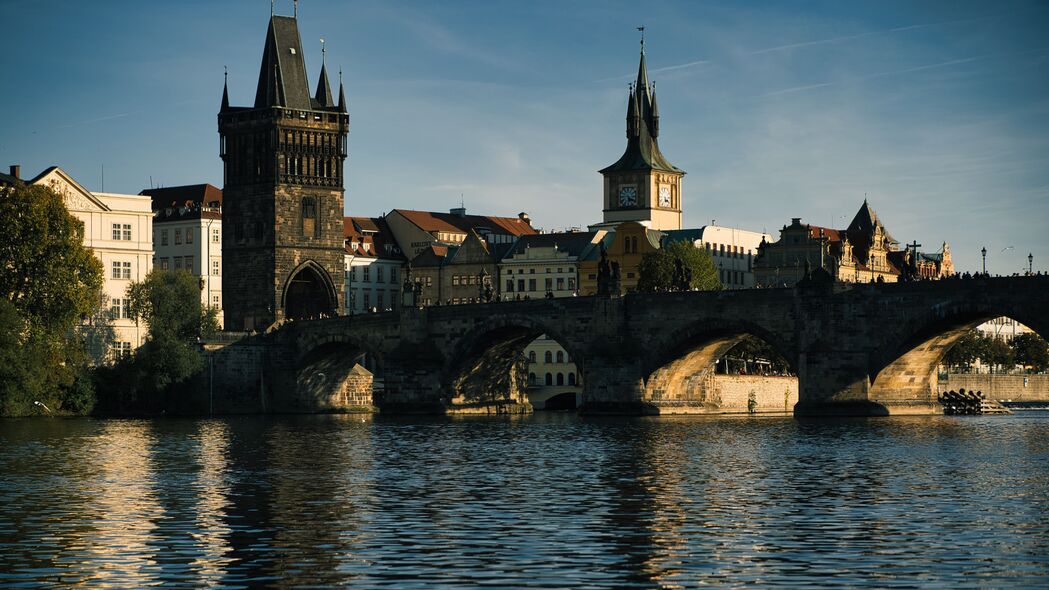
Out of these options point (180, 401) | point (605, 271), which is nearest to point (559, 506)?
point (605, 271)

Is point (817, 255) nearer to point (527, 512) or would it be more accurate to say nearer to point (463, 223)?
point (463, 223)

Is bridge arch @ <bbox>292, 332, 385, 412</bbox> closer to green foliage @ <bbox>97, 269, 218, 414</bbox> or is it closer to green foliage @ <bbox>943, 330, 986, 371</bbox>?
green foliage @ <bbox>97, 269, 218, 414</bbox>

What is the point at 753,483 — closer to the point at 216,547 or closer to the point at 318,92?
the point at 216,547

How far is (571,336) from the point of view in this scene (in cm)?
10700

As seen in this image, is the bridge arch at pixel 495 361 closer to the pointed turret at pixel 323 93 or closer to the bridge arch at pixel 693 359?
the bridge arch at pixel 693 359

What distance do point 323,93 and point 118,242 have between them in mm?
25888

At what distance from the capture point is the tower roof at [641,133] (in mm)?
180000

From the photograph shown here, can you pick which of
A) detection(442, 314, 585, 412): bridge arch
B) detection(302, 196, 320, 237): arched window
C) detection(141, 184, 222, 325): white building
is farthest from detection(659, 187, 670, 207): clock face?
detection(442, 314, 585, 412): bridge arch

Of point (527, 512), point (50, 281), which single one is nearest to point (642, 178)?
point (50, 281)

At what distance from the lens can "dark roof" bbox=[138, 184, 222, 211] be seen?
16038 centimetres

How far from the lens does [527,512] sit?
140 ft

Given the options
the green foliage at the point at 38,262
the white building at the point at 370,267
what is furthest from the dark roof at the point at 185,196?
the green foliage at the point at 38,262

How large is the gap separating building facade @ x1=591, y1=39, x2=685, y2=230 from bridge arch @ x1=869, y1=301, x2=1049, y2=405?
81522 millimetres

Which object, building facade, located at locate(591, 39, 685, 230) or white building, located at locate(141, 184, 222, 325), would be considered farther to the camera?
building facade, located at locate(591, 39, 685, 230)
